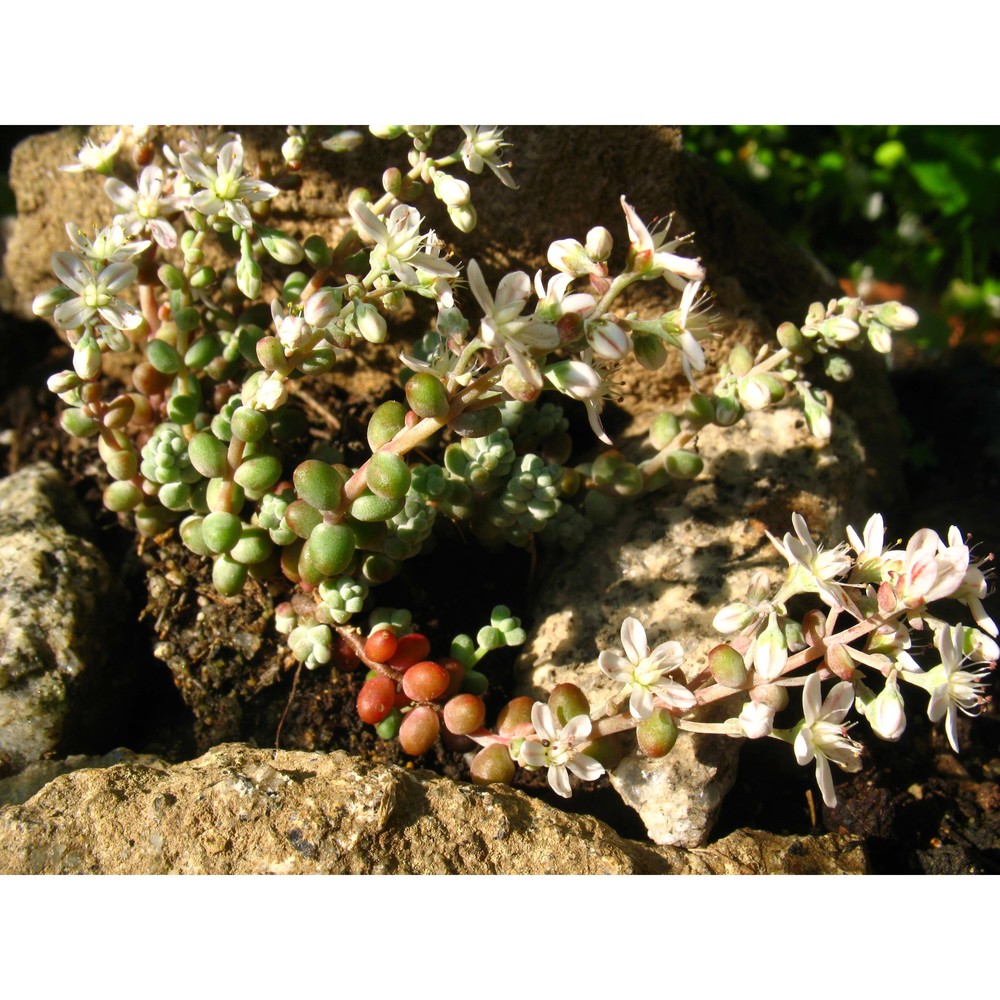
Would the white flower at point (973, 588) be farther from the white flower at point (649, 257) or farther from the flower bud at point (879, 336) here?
the white flower at point (649, 257)

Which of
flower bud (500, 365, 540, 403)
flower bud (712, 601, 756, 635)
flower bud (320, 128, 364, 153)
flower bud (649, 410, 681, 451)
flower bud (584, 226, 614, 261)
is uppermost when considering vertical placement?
flower bud (320, 128, 364, 153)

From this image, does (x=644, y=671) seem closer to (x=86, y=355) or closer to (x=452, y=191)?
(x=452, y=191)

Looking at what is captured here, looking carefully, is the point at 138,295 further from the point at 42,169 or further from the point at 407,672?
the point at 407,672

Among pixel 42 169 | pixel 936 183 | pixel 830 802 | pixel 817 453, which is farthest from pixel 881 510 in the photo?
pixel 42 169

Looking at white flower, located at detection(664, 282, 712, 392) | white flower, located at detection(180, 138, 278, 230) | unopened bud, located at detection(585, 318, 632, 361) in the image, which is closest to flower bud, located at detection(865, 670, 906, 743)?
white flower, located at detection(664, 282, 712, 392)

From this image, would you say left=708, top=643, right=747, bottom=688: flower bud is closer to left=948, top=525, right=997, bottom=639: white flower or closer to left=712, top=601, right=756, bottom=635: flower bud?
left=712, top=601, right=756, bottom=635: flower bud

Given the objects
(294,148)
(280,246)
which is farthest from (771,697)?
(294,148)
